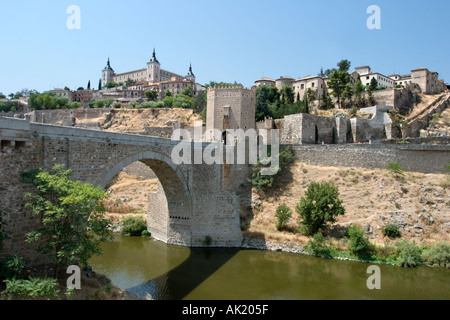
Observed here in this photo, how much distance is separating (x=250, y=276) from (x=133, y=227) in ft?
27.4

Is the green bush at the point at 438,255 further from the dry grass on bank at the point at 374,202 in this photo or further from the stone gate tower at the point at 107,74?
the stone gate tower at the point at 107,74

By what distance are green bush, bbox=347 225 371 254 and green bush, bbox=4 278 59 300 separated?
12.4 metres

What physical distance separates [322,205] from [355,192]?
3771 mm

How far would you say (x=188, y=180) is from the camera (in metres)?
16.3

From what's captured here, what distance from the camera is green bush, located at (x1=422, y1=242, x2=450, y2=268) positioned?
13664 mm

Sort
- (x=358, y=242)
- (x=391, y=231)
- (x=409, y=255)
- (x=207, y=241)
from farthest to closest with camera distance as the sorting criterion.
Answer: (x=207, y=241) → (x=391, y=231) → (x=358, y=242) → (x=409, y=255)

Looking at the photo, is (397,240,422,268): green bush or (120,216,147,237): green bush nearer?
(397,240,422,268): green bush

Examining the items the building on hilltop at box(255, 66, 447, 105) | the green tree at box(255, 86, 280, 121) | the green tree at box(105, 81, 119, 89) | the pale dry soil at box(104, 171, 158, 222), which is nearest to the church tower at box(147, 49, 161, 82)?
the green tree at box(105, 81, 119, 89)

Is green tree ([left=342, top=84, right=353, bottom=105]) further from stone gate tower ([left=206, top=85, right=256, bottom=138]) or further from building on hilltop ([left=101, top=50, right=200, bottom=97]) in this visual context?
building on hilltop ([left=101, top=50, right=200, bottom=97])

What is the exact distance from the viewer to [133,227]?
18.3 meters

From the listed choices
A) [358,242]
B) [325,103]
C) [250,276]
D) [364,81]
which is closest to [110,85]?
[364,81]

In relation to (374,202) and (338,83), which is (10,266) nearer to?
(374,202)

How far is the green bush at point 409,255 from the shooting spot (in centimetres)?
1378

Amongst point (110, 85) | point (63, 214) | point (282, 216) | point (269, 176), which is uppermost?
point (110, 85)
